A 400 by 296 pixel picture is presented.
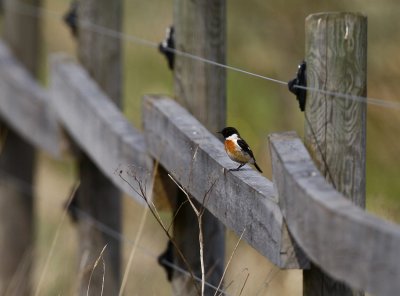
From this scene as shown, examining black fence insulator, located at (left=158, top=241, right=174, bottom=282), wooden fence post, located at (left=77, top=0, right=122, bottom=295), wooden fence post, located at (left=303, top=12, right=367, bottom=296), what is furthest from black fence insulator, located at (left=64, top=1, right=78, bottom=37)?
wooden fence post, located at (left=303, top=12, right=367, bottom=296)

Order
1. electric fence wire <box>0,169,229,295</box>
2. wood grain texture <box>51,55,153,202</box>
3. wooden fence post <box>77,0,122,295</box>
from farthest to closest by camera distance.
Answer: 1. wooden fence post <box>77,0,122,295</box>
2. wood grain texture <box>51,55,153,202</box>
3. electric fence wire <box>0,169,229,295</box>

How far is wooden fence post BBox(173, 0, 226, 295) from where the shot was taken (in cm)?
352

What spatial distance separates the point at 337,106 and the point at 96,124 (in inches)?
80.5

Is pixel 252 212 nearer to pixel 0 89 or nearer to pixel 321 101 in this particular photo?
pixel 321 101

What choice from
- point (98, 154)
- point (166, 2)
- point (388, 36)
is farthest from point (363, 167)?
A: point (166, 2)

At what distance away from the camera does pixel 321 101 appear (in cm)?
249

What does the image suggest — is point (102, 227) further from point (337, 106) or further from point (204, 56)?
point (337, 106)

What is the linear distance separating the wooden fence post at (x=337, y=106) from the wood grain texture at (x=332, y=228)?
0.25 ft

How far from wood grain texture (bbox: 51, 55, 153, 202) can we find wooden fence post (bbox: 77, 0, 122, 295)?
0.33ft

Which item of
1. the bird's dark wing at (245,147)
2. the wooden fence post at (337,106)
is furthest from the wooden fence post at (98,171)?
the wooden fence post at (337,106)

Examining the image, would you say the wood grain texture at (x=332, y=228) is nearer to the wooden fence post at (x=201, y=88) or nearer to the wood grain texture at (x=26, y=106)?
the wooden fence post at (x=201, y=88)

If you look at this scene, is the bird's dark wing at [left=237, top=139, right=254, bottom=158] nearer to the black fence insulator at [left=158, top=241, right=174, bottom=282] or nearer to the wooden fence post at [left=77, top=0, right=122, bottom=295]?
the black fence insulator at [left=158, top=241, right=174, bottom=282]

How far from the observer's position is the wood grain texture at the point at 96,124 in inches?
156

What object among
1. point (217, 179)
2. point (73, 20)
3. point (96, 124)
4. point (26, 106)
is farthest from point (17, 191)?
point (217, 179)
